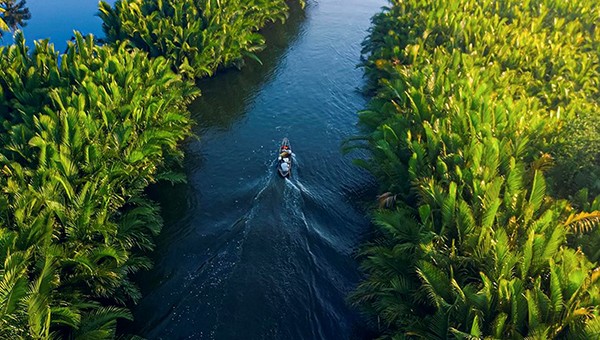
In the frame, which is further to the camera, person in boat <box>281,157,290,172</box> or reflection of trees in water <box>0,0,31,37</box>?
reflection of trees in water <box>0,0,31,37</box>

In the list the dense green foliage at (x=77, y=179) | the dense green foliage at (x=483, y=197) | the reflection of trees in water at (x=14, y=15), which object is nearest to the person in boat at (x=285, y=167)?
the dense green foliage at (x=483, y=197)

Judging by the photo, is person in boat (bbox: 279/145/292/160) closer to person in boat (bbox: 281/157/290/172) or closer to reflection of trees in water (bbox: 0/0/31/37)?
person in boat (bbox: 281/157/290/172)

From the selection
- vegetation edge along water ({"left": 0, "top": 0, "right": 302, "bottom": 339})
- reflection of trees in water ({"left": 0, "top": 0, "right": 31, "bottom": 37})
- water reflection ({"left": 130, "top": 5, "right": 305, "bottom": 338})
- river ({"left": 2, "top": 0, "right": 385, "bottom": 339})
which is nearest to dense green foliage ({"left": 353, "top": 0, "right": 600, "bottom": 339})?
river ({"left": 2, "top": 0, "right": 385, "bottom": 339})

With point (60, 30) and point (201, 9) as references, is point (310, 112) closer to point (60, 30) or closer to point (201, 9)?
point (201, 9)

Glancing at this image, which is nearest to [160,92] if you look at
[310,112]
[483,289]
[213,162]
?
[213,162]

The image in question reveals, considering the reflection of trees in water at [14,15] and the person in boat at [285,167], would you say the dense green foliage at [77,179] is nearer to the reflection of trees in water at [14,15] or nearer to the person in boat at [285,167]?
the person in boat at [285,167]

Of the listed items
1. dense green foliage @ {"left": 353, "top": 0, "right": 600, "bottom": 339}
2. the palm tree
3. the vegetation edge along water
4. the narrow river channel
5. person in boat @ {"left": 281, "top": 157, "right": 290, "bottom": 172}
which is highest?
the palm tree
